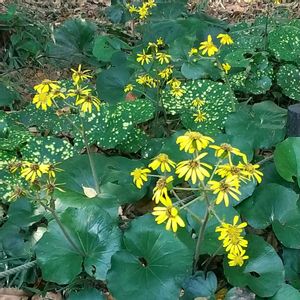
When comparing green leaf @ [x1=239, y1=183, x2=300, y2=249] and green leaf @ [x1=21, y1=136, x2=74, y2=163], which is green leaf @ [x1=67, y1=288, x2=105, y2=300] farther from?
green leaf @ [x1=21, y1=136, x2=74, y2=163]

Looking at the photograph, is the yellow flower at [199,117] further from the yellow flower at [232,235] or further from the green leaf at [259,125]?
the yellow flower at [232,235]

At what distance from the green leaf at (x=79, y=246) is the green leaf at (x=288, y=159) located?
0.66 meters

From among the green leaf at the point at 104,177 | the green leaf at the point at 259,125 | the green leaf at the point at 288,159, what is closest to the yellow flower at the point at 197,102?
the green leaf at the point at 259,125

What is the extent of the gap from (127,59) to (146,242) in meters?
1.49

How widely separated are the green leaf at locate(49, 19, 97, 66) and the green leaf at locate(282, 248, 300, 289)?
2069mm

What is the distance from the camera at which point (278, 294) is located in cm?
176

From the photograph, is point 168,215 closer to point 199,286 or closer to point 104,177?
point 199,286

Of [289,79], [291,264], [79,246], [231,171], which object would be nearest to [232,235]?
[231,171]

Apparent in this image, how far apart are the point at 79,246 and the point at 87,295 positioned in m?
0.17

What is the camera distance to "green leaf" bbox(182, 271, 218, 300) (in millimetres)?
1778

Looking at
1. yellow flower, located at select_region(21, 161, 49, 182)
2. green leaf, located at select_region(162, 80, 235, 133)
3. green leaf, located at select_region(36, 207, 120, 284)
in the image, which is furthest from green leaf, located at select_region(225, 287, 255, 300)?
green leaf, located at select_region(162, 80, 235, 133)

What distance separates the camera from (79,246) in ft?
6.29

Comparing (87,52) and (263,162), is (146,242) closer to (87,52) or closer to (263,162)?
(263,162)

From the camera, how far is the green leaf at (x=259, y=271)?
176cm
